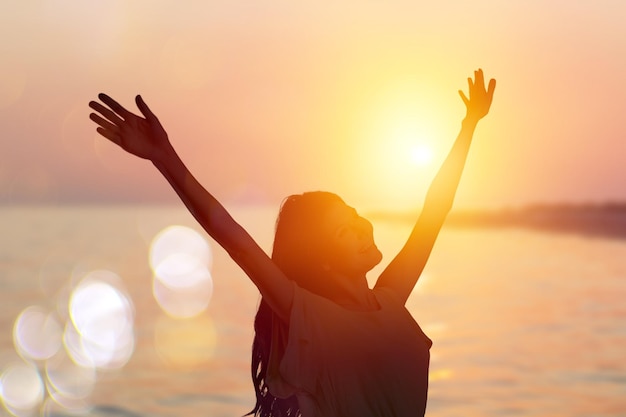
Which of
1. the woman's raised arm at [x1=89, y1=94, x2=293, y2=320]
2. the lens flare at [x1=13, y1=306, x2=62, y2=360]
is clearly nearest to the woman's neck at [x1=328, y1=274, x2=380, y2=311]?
the woman's raised arm at [x1=89, y1=94, x2=293, y2=320]

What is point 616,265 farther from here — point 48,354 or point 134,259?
point 48,354

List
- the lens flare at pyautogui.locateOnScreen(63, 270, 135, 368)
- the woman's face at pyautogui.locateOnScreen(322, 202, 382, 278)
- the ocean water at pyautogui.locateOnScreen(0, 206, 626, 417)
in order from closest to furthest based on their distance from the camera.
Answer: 1. the woman's face at pyautogui.locateOnScreen(322, 202, 382, 278)
2. the ocean water at pyautogui.locateOnScreen(0, 206, 626, 417)
3. the lens flare at pyautogui.locateOnScreen(63, 270, 135, 368)

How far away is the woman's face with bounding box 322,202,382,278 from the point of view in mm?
4047

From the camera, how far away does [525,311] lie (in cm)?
2267

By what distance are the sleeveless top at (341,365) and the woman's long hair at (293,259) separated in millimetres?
173

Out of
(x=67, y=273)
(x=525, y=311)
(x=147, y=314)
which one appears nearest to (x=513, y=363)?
(x=525, y=311)

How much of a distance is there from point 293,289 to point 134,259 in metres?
42.2

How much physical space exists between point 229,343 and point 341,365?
14.3 meters

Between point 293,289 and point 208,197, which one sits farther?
point 293,289

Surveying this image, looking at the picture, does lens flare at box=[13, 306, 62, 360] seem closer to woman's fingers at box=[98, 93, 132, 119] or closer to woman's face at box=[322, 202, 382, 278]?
woman's face at box=[322, 202, 382, 278]

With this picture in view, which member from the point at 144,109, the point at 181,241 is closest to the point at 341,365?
the point at 144,109

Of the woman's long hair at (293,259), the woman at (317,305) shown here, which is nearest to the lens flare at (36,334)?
the woman's long hair at (293,259)

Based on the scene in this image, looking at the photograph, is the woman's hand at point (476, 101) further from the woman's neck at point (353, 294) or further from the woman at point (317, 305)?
the woman's neck at point (353, 294)

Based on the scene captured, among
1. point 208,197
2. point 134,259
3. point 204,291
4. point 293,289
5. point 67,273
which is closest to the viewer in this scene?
point 208,197
